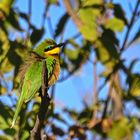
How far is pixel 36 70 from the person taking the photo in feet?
7.27

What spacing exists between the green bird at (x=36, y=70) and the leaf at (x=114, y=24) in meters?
0.46

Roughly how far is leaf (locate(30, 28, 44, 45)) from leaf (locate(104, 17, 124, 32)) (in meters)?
0.32

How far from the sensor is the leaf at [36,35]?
2.71 m

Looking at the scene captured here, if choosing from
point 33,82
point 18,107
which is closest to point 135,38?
point 33,82

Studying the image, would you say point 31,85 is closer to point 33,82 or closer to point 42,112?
point 33,82

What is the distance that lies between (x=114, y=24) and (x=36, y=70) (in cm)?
74

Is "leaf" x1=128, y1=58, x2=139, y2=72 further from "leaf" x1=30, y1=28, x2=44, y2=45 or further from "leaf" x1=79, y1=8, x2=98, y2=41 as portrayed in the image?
"leaf" x1=30, y1=28, x2=44, y2=45

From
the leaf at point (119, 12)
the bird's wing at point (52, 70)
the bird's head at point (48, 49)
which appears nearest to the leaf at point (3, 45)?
the bird's head at point (48, 49)

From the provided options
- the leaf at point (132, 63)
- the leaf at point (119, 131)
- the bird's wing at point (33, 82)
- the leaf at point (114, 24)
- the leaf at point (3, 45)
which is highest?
the leaf at point (3, 45)

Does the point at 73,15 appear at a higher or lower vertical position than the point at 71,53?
higher

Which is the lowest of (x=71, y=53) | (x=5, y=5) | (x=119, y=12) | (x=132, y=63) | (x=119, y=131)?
(x=119, y=131)

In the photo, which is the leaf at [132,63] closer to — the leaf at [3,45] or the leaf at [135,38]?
the leaf at [135,38]

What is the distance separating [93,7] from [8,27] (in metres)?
0.43

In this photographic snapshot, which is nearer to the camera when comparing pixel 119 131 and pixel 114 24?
pixel 119 131
